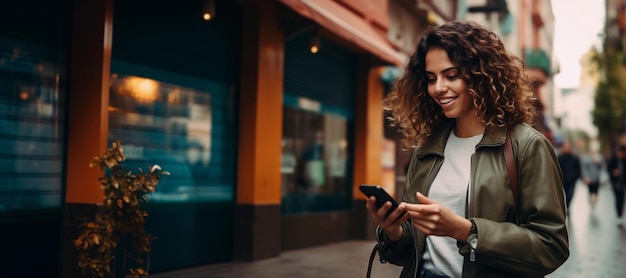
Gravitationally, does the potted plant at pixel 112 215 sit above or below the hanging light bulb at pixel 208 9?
below

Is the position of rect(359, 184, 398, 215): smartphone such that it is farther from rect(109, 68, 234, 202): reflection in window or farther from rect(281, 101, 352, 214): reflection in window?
rect(281, 101, 352, 214): reflection in window

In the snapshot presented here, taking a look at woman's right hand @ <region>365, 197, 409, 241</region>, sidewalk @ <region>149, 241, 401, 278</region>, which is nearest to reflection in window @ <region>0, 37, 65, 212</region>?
sidewalk @ <region>149, 241, 401, 278</region>

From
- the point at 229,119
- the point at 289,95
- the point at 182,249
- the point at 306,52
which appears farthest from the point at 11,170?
the point at 306,52

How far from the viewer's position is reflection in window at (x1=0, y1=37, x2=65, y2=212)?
20.5 feet

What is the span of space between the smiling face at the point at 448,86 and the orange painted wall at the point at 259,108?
707 cm

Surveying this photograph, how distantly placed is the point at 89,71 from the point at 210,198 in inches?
113

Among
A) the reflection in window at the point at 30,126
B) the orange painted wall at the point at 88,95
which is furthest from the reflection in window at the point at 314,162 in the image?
the reflection in window at the point at 30,126

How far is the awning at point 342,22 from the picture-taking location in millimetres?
8547

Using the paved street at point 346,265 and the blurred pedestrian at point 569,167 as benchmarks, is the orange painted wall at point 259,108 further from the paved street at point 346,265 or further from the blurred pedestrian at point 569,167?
the blurred pedestrian at point 569,167

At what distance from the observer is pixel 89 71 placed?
267 inches

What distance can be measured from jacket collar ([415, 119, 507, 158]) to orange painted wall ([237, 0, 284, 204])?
685 cm

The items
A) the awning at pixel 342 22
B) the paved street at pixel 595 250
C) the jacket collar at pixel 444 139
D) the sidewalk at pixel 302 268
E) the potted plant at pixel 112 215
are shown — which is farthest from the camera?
the paved street at pixel 595 250

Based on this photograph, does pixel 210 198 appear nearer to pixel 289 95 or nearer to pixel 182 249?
pixel 182 249

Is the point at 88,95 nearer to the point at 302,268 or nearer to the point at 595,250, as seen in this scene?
the point at 302,268
